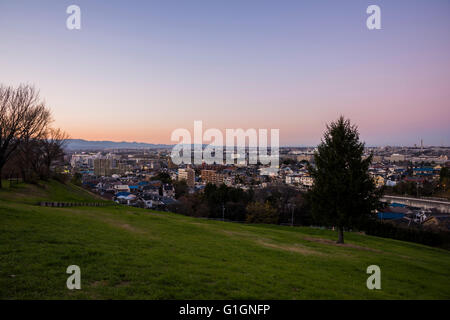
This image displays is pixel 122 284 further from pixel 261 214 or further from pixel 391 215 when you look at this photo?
pixel 391 215

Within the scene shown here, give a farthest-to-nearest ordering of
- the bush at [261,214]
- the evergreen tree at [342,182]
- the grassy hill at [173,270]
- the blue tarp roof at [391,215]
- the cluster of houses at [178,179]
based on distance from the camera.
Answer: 1. the cluster of houses at [178,179]
2. the blue tarp roof at [391,215]
3. the bush at [261,214]
4. the evergreen tree at [342,182]
5. the grassy hill at [173,270]

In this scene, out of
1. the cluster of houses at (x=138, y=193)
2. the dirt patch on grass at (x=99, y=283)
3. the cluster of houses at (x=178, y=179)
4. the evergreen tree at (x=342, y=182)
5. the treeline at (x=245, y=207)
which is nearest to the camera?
the dirt patch on grass at (x=99, y=283)

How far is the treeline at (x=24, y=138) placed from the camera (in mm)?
24219

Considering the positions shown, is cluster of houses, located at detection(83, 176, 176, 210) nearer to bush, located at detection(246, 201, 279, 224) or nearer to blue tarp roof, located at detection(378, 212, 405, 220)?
bush, located at detection(246, 201, 279, 224)

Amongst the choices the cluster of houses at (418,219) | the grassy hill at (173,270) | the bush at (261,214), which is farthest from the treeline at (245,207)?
the grassy hill at (173,270)

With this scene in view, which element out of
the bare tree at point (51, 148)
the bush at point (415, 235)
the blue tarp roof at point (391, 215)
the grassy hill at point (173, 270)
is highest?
the bare tree at point (51, 148)

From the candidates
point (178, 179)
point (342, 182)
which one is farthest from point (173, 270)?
point (178, 179)

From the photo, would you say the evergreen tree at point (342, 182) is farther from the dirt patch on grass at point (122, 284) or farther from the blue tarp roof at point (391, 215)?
the blue tarp roof at point (391, 215)

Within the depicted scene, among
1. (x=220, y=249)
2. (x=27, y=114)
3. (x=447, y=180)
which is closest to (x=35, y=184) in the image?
(x=27, y=114)

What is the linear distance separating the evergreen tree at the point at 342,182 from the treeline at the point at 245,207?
25.7 meters

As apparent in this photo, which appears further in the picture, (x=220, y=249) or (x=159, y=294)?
(x=220, y=249)

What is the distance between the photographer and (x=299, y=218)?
4431 cm
